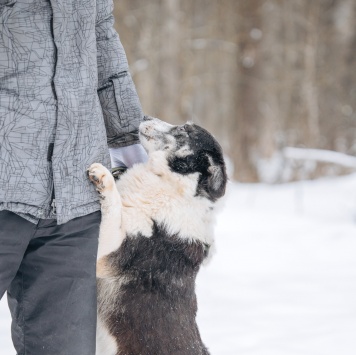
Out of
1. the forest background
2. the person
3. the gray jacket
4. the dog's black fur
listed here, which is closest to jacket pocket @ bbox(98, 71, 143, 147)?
the person

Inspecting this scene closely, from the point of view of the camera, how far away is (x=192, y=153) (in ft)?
11.1

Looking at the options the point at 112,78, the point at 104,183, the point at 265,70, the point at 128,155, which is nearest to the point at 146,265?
the point at 104,183

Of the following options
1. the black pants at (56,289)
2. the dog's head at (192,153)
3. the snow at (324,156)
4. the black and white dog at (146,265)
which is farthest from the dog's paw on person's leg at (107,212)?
the snow at (324,156)

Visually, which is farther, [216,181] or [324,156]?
[324,156]

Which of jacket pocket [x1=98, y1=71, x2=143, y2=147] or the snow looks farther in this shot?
the snow

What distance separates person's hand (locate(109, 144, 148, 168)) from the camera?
3.07 metres

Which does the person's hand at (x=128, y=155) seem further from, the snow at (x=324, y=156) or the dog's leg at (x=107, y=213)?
the snow at (x=324, y=156)

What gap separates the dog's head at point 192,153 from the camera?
3.29 m

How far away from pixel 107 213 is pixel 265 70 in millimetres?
12409

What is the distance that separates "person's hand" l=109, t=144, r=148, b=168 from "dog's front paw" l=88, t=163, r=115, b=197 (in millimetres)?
420

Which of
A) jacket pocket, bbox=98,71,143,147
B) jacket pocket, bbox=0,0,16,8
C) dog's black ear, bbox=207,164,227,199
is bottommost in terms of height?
dog's black ear, bbox=207,164,227,199

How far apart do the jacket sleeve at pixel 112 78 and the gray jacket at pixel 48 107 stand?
0.56ft

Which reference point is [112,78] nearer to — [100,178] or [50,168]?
[100,178]

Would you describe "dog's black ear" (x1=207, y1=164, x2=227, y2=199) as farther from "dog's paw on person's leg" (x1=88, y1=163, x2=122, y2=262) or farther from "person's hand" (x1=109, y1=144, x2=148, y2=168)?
"dog's paw on person's leg" (x1=88, y1=163, x2=122, y2=262)
